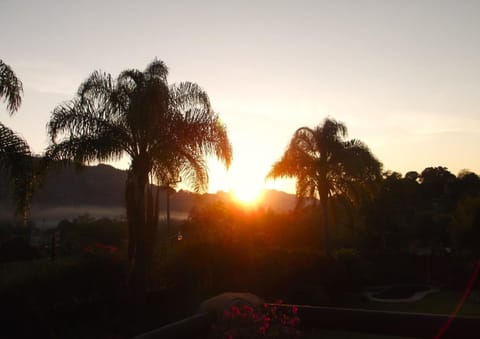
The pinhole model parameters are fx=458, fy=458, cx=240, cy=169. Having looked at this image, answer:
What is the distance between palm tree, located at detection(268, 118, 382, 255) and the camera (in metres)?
23.3

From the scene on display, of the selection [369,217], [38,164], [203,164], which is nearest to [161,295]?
[203,164]

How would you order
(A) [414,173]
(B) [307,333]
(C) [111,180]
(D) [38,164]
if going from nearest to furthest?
(B) [307,333]
(D) [38,164]
(A) [414,173]
(C) [111,180]

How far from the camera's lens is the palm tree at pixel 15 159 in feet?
32.1

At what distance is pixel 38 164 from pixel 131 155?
2.55 meters

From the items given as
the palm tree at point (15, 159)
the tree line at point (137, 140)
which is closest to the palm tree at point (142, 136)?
the tree line at point (137, 140)

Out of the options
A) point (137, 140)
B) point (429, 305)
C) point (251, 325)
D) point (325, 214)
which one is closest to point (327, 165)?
point (325, 214)

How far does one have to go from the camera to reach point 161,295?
555 inches

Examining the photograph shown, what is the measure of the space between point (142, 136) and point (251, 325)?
7.07 m

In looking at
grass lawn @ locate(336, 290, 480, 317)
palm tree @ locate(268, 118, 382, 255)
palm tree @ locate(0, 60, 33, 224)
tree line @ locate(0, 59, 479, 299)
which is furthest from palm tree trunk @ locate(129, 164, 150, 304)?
palm tree @ locate(268, 118, 382, 255)

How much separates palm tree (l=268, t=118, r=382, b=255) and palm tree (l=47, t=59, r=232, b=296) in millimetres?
9688

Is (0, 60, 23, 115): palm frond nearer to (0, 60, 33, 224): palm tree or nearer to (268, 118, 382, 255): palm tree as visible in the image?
(0, 60, 33, 224): palm tree

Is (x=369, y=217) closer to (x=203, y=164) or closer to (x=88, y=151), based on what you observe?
(x=203, y=164)

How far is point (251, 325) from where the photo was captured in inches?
328

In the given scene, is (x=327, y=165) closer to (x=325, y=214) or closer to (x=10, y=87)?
(x=325, y=214)
